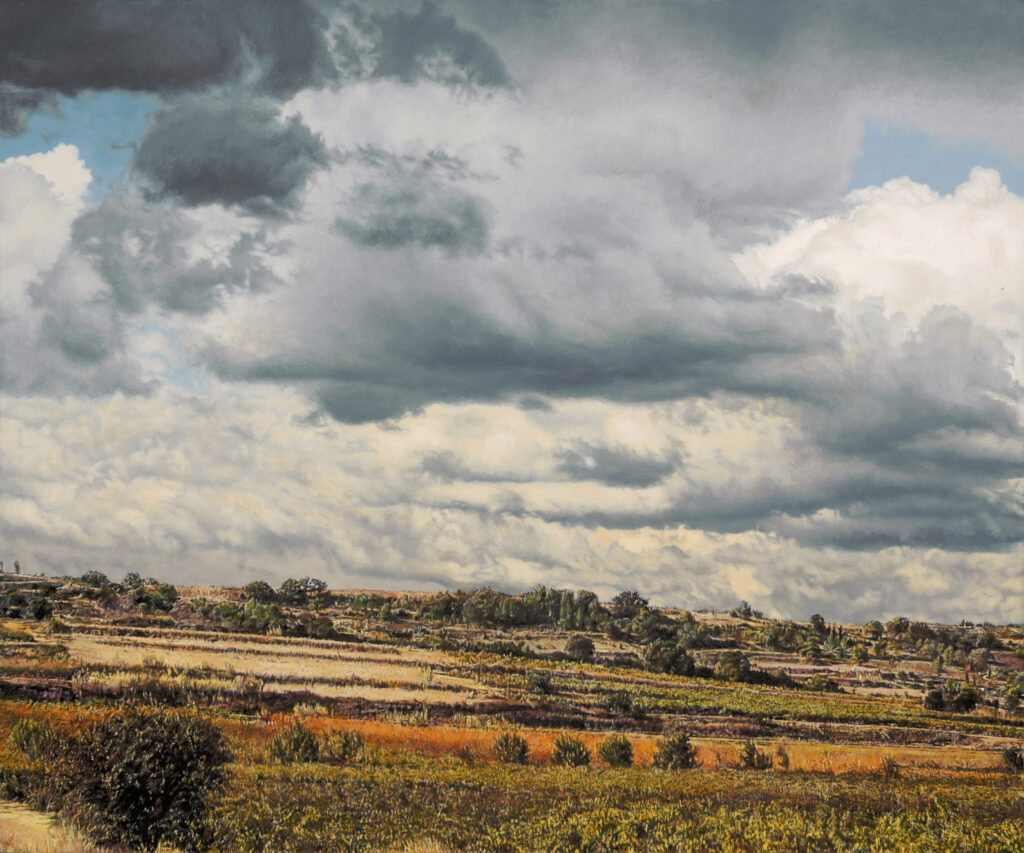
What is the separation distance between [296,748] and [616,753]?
590 inches

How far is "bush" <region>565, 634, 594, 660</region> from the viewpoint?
12525cm

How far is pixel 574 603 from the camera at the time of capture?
182625 millimetres

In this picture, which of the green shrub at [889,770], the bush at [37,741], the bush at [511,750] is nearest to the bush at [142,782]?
the bush at [37,741]

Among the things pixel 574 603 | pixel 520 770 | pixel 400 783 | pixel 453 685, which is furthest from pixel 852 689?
pixel 400 783

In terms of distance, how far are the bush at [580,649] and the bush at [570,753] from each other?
8308 cm

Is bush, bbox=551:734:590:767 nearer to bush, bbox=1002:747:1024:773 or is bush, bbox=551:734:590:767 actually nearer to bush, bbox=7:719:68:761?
bush, bbox=7:719:68:761

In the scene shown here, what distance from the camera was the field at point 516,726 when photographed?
22.9 m

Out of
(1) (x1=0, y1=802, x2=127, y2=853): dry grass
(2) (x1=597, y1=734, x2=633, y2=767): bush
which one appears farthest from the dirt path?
(2) (x1=597, y1=734, x2=633, y2=767): bush

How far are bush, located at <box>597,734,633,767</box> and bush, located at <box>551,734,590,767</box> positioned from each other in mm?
769

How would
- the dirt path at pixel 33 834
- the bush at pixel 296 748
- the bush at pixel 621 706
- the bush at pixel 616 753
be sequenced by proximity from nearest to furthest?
the dirt path at pixel 33 834 → the bush at pixel 296 748 → the bush at pixel 616 753 → the bush at pixel 621 706

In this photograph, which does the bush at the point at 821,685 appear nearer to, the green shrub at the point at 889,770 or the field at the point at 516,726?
the field at the point at 516,726

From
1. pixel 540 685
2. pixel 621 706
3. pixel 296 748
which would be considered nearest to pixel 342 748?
pixel 296 748

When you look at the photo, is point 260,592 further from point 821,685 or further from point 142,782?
point 142,782

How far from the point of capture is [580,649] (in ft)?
419
